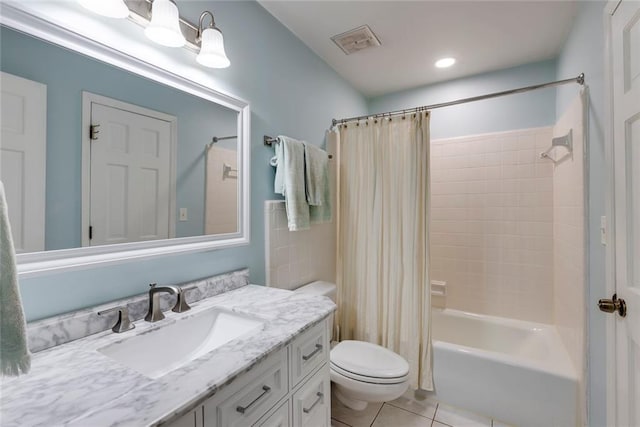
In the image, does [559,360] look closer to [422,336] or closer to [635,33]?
[422,336]

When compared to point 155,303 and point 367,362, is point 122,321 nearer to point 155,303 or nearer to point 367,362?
point 155,303

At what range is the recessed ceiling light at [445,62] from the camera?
2223 millimetres

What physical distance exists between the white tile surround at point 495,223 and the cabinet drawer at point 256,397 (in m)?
2.13

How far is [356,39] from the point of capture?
194cm

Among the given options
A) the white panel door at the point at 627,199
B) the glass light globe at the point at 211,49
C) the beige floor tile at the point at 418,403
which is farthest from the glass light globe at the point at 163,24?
the beige floor tile at the point at 418,403

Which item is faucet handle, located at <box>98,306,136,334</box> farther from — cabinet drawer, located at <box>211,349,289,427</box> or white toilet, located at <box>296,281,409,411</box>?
white toilet, located at <box>296,281,409,411</box>

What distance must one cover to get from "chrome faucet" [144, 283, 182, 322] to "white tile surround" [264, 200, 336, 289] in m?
0.69

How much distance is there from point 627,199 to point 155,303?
5.77 feet

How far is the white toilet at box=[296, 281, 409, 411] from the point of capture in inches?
59.4

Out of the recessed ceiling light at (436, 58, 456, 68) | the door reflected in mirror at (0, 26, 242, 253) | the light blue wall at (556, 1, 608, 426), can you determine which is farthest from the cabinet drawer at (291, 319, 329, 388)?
the recessed ceiling light at (436, 58, 456, 68)

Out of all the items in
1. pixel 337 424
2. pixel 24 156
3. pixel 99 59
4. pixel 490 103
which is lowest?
pixel 337 424

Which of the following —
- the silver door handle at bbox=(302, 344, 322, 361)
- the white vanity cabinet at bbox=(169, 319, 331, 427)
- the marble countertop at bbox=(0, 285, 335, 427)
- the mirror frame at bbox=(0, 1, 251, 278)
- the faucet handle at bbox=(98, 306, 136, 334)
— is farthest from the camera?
the silver door handle at bbox=(302, 344, 322, 361)

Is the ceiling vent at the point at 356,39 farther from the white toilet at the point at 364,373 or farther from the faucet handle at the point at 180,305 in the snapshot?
the faucet handle at the point at 180,305

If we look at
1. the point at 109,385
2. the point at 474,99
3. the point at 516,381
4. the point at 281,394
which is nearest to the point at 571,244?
the point at 516,381
